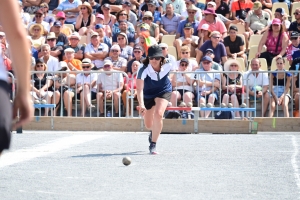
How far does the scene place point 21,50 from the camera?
2986 millimetres

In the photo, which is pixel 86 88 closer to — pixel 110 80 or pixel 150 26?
pixel 110 80

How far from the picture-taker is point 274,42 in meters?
A: 19.4

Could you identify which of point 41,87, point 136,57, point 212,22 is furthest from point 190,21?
point 41,87

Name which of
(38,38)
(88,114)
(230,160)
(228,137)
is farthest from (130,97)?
A: (230,160)

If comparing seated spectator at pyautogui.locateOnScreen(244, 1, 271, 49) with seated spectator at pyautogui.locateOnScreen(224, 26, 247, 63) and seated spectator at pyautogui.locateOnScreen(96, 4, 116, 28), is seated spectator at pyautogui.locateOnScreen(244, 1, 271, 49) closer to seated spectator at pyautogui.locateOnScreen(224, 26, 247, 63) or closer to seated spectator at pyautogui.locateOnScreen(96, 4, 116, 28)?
seated spectator at pyautogui.locateOnScreen(224, 26, 247, 63)

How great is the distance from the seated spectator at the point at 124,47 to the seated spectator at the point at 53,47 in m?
1.49

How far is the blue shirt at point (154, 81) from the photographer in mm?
12836

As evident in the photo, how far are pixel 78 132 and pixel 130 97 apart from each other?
1.42m

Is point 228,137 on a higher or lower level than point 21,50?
lower

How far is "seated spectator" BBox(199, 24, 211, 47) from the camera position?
65.9 feet

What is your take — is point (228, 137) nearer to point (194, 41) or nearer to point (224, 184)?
point (194, 41)

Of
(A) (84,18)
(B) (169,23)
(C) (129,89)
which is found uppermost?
(A) (84,18)

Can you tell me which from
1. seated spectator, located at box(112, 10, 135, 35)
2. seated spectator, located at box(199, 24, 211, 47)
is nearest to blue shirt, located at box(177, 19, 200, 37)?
seated spectator, located at box(199, 24, 211, 47)

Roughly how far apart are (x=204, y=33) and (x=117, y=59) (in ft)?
7.80
